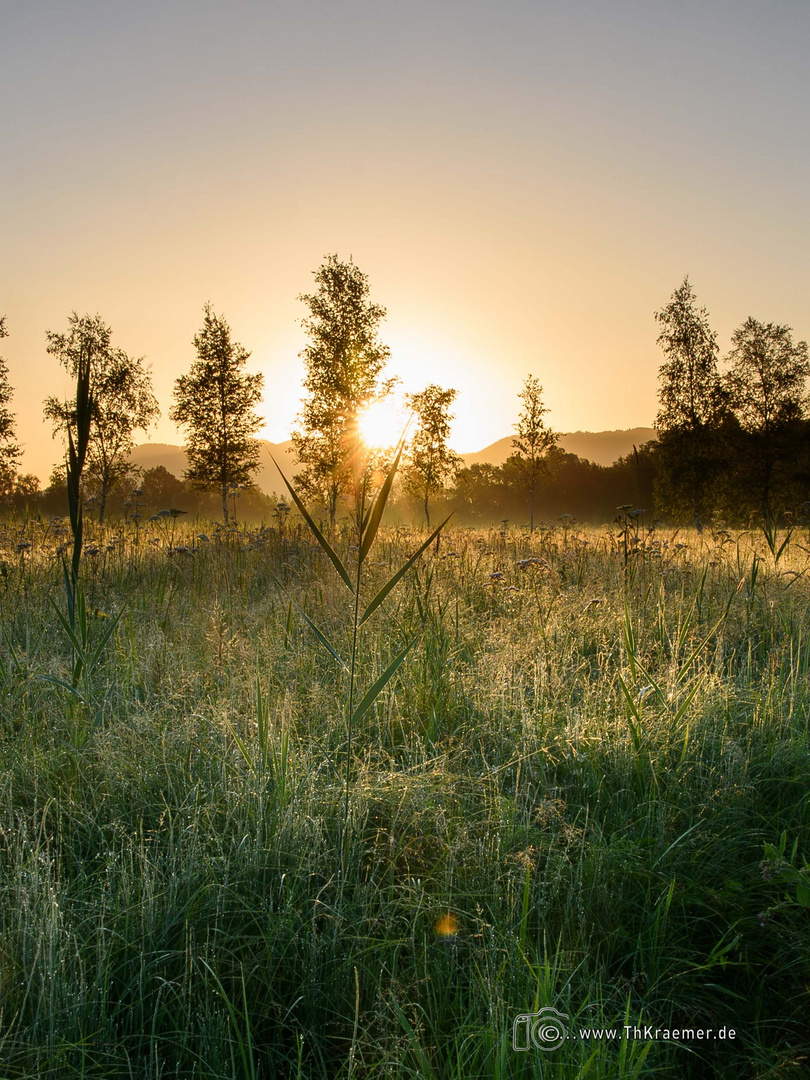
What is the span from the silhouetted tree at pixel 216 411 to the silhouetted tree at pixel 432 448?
7.95m

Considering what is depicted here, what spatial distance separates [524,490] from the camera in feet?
184

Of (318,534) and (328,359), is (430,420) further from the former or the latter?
(318,534)

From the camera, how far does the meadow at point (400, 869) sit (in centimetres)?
120

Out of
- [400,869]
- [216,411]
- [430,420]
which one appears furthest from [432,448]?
[400,869]

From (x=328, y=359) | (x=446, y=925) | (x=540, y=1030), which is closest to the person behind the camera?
(x=540, y=1030)

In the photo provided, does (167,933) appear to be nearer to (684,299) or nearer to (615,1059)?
(615,1059)

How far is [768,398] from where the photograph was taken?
29.8m

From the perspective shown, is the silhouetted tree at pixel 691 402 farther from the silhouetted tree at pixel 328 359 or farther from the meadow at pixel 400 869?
the meadow at pixel 400 869

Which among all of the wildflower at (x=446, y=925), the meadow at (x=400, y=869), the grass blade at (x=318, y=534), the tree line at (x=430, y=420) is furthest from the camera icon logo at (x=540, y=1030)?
the tree line at (x=430, y=420)

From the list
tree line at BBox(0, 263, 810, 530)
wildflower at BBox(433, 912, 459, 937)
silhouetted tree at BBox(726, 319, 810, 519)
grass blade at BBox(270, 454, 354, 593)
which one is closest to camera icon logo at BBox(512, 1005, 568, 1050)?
wildflower at BBox(433, 912, 459, 937)

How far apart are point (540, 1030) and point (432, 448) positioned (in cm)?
→ 2496

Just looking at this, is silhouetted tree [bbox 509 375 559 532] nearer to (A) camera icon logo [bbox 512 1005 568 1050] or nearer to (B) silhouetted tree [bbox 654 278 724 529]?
(B) silhouetted tree [bbox 654 278 724 529]

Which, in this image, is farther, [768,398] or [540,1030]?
[768,398]

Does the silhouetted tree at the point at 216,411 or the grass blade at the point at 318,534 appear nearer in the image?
the grass blade at the point at 318,534
